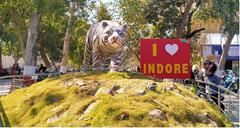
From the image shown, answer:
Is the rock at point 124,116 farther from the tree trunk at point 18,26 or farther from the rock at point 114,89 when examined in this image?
the tree trunk at point 18,26

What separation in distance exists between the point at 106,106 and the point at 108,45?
236cm

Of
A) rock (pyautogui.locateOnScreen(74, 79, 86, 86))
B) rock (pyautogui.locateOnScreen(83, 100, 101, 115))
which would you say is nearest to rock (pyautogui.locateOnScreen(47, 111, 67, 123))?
rock (pyautogui.locateOnScreen(83, 100, 101, 115))

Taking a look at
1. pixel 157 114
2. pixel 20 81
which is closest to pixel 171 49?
pixel 157 114

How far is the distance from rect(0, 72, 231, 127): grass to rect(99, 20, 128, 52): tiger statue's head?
0.73m

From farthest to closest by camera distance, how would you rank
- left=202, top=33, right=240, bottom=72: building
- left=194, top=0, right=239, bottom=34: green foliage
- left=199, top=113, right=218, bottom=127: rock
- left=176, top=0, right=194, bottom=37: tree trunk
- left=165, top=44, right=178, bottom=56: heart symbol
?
left=202, top=33, right=240, bottom=72: building < left=176, top=0, right=194, bottom=37: tree trunk < left=194, top=0, right=239, bottom=34: green foliage < left=165, top=44, right=178, bottom=56: heart symbol < left=199, top=113, right=218, bottom=127: rock

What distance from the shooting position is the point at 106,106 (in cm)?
557

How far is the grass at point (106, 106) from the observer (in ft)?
17.8

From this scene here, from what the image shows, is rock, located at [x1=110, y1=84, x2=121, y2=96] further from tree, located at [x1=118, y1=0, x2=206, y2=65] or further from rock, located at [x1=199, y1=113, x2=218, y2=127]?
tree, located at [x1=118, y1=0, x2=206, y2=65]

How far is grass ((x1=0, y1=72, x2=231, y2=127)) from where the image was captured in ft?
17.8

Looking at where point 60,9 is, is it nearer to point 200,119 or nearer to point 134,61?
point 200,119

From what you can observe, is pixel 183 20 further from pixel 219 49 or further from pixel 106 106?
pixel 106 106

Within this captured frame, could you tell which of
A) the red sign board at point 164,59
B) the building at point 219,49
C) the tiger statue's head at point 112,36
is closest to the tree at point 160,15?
the building at point 219,49

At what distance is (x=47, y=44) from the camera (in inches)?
1275

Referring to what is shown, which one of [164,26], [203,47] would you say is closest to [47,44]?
[203,47]
